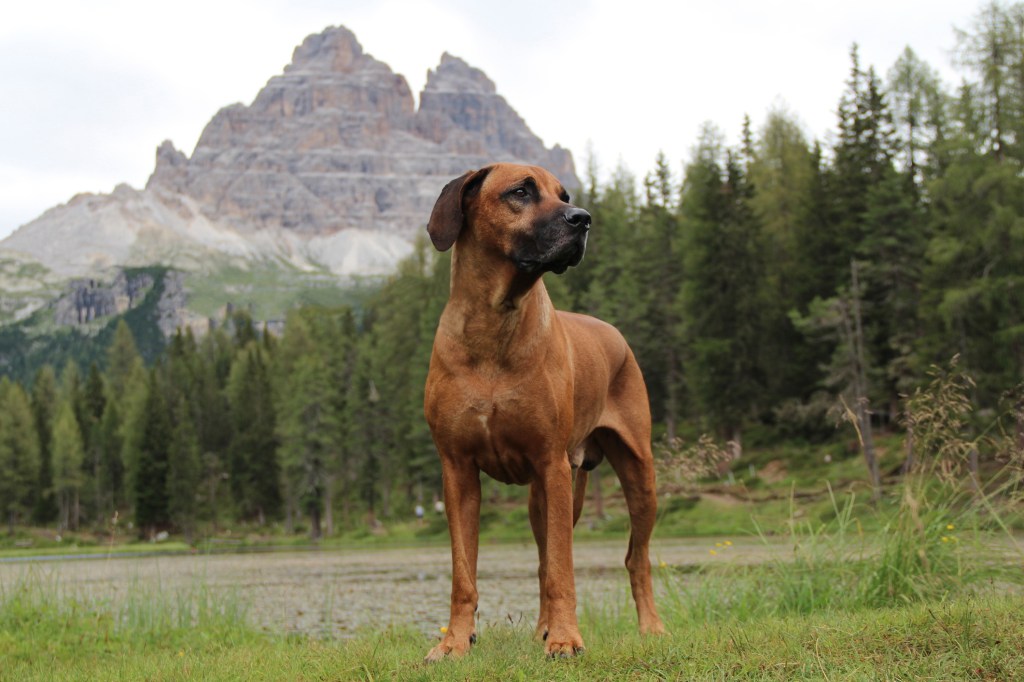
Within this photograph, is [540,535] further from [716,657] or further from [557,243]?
[557,243]

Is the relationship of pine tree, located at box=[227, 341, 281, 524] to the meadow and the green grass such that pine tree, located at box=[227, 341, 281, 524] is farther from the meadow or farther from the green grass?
the green grass

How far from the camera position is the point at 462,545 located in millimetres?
5352

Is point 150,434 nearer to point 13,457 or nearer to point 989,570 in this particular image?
point 13,457

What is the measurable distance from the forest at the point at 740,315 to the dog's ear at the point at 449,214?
16076 millimetres

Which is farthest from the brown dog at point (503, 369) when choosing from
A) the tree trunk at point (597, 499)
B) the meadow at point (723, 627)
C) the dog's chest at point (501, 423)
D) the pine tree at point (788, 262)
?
the pine tree at point (788, 262)

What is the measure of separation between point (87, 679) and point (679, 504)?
35.0m

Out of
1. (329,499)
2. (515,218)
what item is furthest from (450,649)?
(329,499)

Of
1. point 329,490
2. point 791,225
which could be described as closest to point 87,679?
point 791,225

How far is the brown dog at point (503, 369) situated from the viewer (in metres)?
5.08

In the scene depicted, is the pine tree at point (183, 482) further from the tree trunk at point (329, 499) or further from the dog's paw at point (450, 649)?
the dog's paw at point (450, 649)

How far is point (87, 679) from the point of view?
5449 mm

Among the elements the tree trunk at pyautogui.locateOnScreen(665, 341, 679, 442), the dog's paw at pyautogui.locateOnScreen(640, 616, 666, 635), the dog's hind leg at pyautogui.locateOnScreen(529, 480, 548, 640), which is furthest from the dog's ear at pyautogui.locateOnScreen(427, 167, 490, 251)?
the tree trunk at pyautogui.locateOnScreen(665, 341, 679, 442)

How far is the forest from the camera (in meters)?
33.4

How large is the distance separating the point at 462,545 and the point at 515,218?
6.07ft
